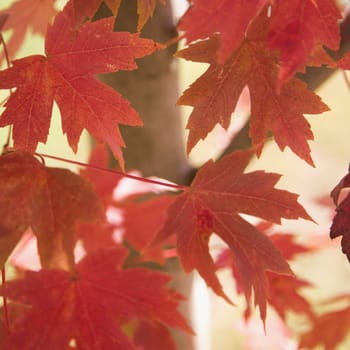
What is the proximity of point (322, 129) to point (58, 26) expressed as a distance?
237 centimetres

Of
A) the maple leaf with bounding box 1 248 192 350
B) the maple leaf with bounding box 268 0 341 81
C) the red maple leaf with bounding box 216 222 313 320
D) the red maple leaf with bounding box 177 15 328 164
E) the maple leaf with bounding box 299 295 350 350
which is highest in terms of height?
the maple leaf with bounding box 268 0 341 81

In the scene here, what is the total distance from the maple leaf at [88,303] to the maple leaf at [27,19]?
14.2 inches

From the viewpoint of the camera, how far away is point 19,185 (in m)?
0.75

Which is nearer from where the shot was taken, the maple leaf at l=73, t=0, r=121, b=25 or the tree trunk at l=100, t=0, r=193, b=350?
the maple leaf at l=73, t=0, r=121, b=25

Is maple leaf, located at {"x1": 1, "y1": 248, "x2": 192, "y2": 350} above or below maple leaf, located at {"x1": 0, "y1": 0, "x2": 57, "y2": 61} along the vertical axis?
below

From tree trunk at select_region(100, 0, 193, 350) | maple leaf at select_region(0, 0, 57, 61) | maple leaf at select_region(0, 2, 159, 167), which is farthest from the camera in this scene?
tree trunk at select_region(100, 0, 193, 350)

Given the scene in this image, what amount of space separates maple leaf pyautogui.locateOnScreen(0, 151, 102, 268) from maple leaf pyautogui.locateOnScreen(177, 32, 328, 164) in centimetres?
17

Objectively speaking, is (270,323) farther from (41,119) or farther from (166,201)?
(41,119)

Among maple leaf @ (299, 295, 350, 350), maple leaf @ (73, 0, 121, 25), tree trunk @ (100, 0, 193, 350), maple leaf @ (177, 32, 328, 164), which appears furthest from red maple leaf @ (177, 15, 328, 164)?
maple leaf @ (299, 295, 350, 350)

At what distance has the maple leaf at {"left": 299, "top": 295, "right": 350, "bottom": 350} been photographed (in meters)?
1.17

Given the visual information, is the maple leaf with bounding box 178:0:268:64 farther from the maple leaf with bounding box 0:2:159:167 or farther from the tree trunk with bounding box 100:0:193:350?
the tree trunk with bounding box 100:0:193:350

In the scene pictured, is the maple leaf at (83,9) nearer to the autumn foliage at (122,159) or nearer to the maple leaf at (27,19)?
the autumn foliage at (122,159)

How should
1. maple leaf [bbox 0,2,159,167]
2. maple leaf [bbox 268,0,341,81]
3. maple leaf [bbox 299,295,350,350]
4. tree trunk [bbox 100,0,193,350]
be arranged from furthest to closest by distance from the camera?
maple leaf [bbox 299,295,350,350] → tree trunk [bbox 100,0,193,350] → maple leaf [bbox 0,2,159,167] → maple leaf [bbox 268,0,341,81]

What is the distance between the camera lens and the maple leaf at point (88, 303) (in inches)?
31.4
